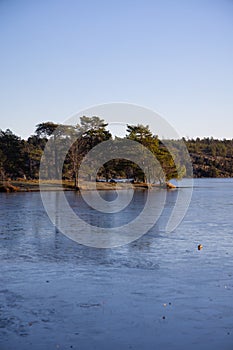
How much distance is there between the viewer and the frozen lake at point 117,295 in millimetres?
7547

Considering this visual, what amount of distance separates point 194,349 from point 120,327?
4.63 feet

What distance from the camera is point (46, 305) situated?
9.10 m

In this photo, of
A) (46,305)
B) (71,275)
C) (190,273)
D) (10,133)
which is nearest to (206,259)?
(190,273)

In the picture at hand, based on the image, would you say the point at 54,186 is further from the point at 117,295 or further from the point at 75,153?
the point at 117,295

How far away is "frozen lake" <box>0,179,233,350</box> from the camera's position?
7.55 meters

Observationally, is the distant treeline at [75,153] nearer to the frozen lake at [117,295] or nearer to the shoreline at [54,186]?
the shoreline at [54,186]

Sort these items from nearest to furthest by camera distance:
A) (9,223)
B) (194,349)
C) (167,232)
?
(194,349), (167,232), (9,223)

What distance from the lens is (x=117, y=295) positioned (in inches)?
384

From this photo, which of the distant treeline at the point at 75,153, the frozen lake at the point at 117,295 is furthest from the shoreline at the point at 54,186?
the frozen lake at the point at 117,295

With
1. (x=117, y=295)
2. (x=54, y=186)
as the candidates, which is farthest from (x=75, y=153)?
(x=117, y=295)

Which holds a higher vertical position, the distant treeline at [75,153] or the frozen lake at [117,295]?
the distant treeline at [75,153]

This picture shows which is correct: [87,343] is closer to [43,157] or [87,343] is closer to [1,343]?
[1,343]

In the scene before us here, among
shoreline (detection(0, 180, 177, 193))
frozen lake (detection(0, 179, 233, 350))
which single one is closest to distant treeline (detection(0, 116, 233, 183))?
shoreline (detection(0, 180, 177, 193))

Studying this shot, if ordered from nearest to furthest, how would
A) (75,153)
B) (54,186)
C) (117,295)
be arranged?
(117,295)
(54,186)
(75,153)
